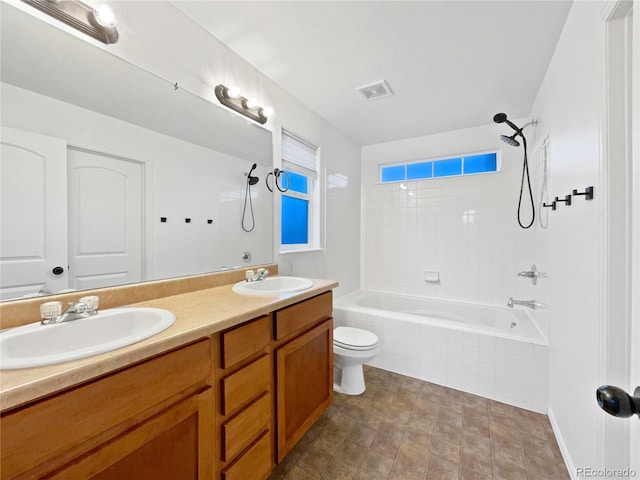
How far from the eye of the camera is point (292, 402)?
139cm

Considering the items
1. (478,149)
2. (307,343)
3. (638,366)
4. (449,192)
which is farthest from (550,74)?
(307,343)

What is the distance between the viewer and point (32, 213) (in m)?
0.98

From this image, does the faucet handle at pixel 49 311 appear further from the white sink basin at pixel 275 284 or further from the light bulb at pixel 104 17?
the light bulb at pixel 104 17

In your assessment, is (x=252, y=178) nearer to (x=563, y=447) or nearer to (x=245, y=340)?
(x=245, y=340)

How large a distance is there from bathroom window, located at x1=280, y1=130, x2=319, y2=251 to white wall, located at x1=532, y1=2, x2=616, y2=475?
1859mm

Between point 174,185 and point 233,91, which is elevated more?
point 233,91

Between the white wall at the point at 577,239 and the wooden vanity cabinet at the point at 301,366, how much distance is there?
126cm

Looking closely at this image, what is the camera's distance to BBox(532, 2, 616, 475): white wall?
1066mm

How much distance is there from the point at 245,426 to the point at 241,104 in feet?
6.24

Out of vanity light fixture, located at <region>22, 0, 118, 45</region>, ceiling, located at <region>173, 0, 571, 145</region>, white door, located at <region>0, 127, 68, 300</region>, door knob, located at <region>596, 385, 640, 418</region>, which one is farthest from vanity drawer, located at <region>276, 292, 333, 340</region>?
ceiling, located at <region>173, 0, 571, 145</region>

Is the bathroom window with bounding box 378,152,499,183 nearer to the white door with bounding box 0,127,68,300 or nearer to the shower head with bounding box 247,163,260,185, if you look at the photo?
the shower head with bounding box 247,163,260,185

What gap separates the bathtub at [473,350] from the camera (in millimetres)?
1909

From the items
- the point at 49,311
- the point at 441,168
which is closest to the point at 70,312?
the point at 49,311

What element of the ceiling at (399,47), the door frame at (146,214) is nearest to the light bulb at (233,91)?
the ceiling at (399,47)
